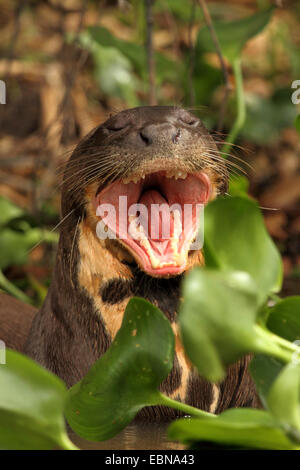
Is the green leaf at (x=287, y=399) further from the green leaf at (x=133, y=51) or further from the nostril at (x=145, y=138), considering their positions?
the green leaf at (x=133, y=51)

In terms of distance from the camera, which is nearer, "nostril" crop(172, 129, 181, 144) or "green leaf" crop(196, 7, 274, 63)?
"nostril" crop(172, 129, 181, 144)

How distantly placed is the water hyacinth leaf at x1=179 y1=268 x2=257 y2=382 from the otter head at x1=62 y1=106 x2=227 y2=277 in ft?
1.58

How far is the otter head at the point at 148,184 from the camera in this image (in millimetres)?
1399

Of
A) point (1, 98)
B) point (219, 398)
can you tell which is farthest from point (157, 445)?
point (1, 98)

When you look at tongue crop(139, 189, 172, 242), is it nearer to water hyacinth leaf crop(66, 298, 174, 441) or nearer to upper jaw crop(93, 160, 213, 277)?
upper jaw crop(93, 160, 213, 277)

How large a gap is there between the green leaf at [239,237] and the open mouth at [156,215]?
31cm

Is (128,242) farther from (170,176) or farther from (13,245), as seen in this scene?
(13,245)

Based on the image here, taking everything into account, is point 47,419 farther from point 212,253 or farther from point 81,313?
point 81,313

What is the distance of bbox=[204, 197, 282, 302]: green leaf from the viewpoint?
3.35 ft

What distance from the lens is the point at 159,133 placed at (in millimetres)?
1408

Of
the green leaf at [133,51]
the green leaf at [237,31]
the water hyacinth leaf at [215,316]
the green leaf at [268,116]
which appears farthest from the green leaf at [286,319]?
the green leaf at [268,116]

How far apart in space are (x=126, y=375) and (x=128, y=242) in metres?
0.34

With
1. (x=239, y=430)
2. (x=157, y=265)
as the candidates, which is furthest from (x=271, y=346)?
(x=157, y=265)

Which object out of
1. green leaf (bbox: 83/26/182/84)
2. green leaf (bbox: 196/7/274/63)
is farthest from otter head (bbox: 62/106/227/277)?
green leaf (bbox: 83/26/182/84)
